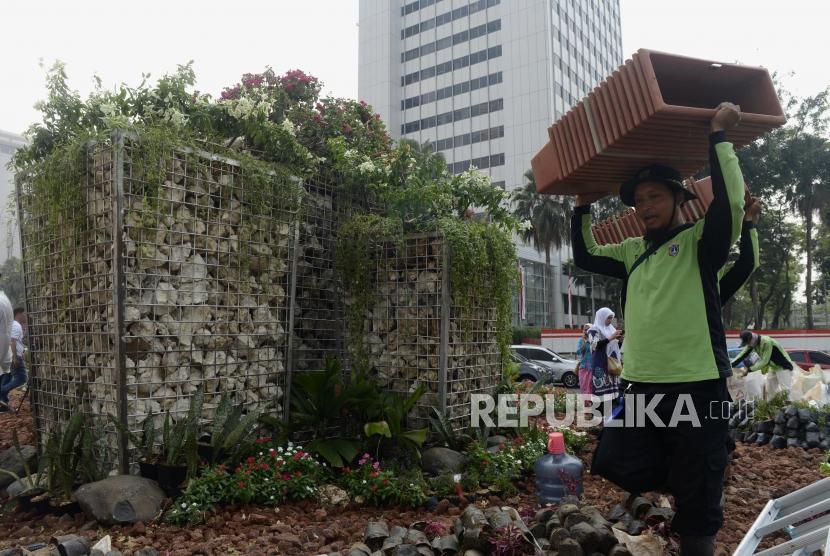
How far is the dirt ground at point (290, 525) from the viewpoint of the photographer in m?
3.15

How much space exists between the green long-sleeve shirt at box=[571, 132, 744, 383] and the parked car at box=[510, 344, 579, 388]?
1517cm

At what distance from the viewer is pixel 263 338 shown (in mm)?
5016

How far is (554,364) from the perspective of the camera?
1794 cm

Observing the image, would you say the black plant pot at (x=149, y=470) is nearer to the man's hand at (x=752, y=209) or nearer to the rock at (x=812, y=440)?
the man's hand at (x=752, y=209)

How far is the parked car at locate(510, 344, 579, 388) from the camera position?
17.6m

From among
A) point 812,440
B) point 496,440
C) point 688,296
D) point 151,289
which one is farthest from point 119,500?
point 812,440

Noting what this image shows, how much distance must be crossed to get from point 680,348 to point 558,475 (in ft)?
7.33

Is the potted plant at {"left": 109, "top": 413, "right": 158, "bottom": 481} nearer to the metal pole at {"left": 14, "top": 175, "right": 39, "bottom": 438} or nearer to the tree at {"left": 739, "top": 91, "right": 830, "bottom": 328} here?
the metal pole at {"left": 14, "top": 175, "right": 39, "bottom": 438}

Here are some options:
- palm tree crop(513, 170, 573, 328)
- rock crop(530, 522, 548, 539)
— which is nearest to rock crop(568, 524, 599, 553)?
rock crop(530, 522, 548, 539)

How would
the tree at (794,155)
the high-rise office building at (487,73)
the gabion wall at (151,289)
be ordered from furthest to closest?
the high-rise office building at (487,73) → the tree at (794,155) → the gabion wall at (151,289)

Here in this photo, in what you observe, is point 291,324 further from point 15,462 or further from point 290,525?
point 15,462

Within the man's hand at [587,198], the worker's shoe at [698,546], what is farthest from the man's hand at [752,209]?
A: the worker's shoe at [698,546]

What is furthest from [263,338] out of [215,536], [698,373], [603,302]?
[603,302]

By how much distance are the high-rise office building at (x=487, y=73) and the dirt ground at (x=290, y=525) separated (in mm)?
35984
